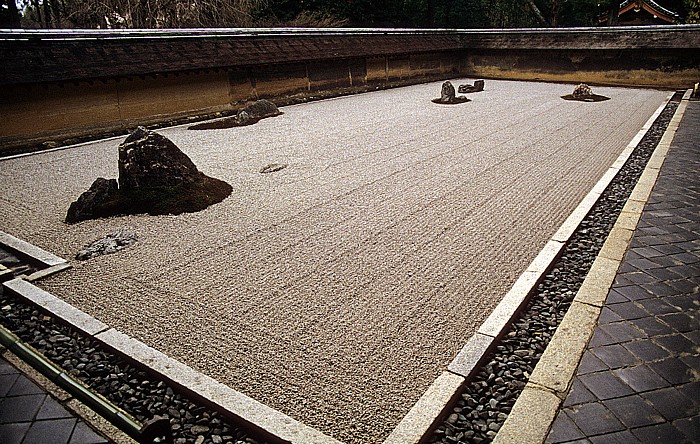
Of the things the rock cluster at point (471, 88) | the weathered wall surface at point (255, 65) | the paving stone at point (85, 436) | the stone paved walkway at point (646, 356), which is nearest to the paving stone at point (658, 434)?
the stone paved walkway at point (646, 356)

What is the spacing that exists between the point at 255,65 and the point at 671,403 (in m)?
12.5

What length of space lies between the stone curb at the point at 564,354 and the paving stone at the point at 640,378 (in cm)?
25

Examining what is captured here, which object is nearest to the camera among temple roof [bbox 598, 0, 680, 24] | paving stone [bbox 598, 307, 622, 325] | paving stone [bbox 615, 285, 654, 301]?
paving stone [bbox 598, 307, 622, 325]

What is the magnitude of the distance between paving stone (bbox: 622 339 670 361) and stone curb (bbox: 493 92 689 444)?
255mm

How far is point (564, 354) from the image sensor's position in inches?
116

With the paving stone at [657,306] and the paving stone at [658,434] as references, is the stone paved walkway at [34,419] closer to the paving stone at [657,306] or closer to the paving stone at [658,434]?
the paving stone at [658,434]

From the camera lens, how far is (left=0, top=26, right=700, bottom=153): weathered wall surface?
909cm

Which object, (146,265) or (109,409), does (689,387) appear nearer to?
(109,409)

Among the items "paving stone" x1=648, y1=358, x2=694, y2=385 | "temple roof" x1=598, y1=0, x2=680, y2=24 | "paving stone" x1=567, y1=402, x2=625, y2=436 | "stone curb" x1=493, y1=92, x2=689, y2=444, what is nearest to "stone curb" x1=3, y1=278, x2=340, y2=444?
"stone curb" x1=493, y1=92, x2=689, y2=444

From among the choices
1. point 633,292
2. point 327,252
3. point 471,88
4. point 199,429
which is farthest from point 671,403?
point 471,88

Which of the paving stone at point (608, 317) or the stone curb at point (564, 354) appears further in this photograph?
the paving stone at point (608, 317)

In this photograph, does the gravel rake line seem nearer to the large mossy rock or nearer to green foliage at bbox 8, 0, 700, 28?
the large mossy rock

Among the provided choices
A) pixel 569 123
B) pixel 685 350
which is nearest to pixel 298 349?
pixel 685 350

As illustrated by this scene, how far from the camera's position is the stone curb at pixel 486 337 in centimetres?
244
